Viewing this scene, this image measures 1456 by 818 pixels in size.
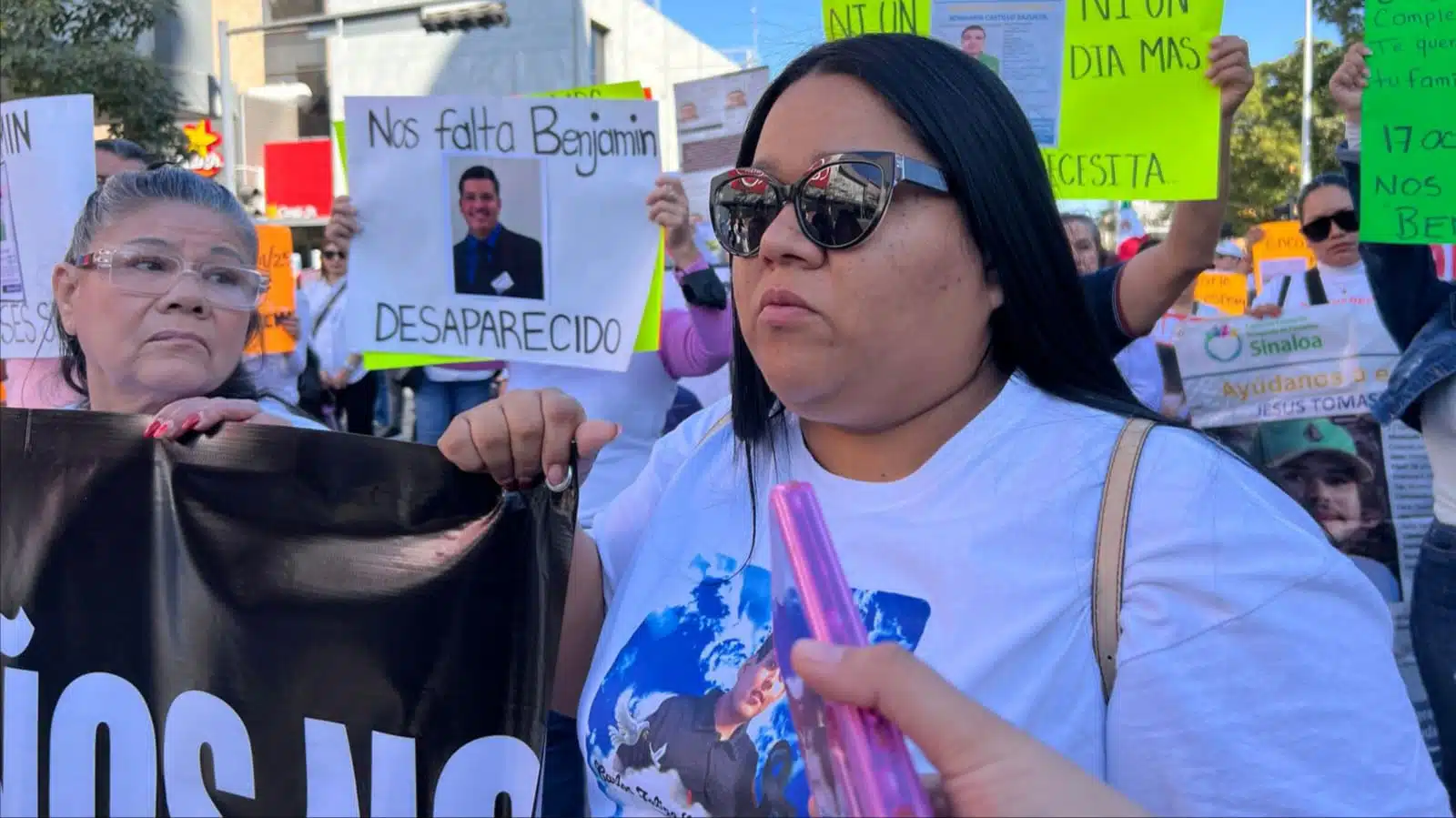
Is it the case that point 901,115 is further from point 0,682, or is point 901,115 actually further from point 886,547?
point 0,682

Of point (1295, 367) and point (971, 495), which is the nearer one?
point (971, 495)

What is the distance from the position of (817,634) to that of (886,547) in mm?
424

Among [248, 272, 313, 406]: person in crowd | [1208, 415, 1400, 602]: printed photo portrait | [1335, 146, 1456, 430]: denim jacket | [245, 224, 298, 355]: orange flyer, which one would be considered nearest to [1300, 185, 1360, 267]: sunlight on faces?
[1208, 415, 1400, 602]: printed photo portrait

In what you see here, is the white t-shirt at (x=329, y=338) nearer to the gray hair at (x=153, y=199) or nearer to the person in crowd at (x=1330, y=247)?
the gray hair at (x=153, y=199)

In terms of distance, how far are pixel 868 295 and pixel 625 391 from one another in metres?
2.35

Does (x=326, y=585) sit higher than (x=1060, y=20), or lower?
lower

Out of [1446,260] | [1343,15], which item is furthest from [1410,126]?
[1343,15]

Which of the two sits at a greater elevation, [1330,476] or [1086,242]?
[1086,242]

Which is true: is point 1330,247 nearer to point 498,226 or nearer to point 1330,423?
point 1330,423

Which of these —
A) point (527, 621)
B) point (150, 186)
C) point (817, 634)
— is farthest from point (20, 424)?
point (817, 634)

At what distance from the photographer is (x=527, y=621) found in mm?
1618

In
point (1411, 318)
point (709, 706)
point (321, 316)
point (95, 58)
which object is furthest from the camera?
point (95, 58)

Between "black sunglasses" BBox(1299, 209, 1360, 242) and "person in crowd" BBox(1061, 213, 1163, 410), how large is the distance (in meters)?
0.69

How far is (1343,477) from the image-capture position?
354 cm
